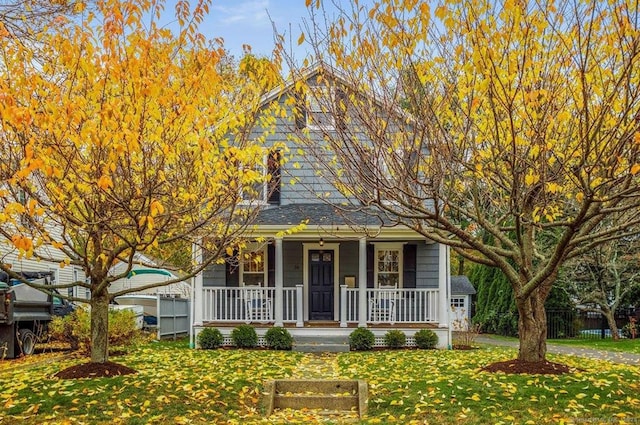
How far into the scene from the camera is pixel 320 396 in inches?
341

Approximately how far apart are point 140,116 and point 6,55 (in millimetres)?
2692

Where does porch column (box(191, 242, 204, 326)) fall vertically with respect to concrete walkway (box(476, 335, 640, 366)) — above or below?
above

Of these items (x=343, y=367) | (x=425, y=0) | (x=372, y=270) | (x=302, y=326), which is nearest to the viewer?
(x=425, y=0)

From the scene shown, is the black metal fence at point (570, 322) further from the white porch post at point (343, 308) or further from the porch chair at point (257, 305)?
the porch chair at point (257, 305)

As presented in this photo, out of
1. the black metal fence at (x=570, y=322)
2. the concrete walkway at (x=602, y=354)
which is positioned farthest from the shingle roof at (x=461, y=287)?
the concrete walkway at (x=602, y=354)

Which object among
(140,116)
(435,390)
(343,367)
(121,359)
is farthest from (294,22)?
(121,359)

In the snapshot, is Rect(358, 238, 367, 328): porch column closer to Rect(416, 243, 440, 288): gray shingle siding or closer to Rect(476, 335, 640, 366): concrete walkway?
Rect(416, 243, 440, 288): gray shingle siding

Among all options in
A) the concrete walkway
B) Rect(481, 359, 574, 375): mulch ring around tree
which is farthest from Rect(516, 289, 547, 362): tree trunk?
the concrete walkway

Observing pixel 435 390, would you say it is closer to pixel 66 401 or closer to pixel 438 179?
pixel 438 179

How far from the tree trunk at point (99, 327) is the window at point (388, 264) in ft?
27.0

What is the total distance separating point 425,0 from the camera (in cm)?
743

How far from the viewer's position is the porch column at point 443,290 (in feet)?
48.9

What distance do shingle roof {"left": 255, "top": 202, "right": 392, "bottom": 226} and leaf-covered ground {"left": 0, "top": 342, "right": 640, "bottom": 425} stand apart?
466 centimetres

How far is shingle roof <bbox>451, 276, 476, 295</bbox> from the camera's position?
2464 cm
